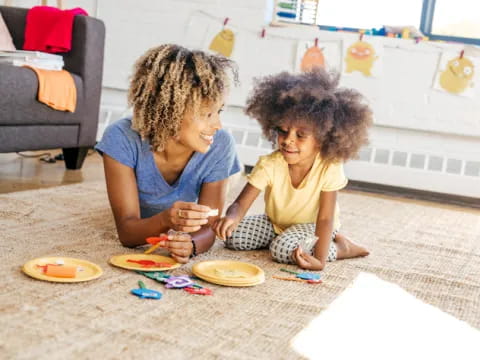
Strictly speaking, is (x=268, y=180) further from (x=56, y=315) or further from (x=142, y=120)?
(x=56, y=315)

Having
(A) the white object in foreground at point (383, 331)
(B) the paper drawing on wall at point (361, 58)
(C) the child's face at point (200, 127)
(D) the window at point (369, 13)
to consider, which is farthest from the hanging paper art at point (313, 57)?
(A) the white object in foreground at point (383, 331)

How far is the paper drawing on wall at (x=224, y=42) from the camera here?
11.6 ft

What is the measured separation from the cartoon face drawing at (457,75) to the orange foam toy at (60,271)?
7.86 ft

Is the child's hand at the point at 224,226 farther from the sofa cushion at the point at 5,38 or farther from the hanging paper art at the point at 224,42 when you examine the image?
the hanging paper art at the point at 224,42

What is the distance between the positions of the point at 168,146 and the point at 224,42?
6.47 feet

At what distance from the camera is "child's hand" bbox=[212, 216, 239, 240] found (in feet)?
5.13

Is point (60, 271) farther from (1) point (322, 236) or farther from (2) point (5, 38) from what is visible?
(2) point (5, 38)

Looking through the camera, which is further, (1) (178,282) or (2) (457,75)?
(2) (457,75)

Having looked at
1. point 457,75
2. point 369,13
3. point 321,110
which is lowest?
point 321,110

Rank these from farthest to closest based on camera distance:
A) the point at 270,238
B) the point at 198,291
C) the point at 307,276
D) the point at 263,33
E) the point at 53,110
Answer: the point at 263,33, the point at 53,110, the point at 270,238, the point at 307,276, the point at 198,291

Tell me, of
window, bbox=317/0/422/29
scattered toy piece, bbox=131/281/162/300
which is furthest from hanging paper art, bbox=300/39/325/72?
scattered toy piece, bbox=131/281/162/300

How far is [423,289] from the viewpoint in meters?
1.53

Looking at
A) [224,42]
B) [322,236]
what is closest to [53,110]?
[224,42]

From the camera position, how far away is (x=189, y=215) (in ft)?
4.66
